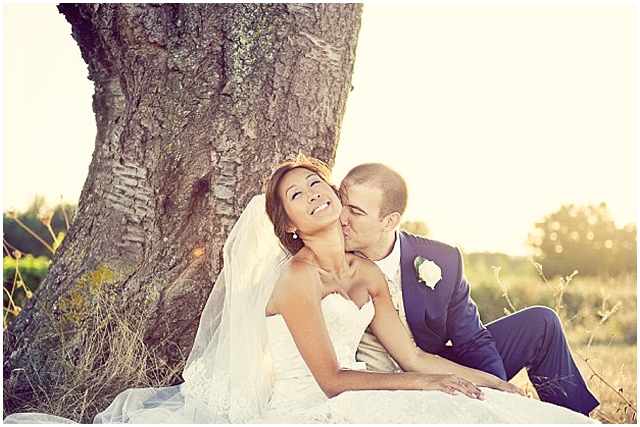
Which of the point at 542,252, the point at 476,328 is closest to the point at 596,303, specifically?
the point at 542,252

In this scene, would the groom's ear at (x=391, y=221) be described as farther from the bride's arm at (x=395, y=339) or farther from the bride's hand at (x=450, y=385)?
the bride's hand at (x=450, y=385)

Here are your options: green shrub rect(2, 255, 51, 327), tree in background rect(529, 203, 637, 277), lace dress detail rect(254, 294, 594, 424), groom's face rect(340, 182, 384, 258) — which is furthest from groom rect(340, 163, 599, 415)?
tree in background rect(529, 203, 637, 277)

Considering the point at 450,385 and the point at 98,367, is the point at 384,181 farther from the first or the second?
the point at 98,367

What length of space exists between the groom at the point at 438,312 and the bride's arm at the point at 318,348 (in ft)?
1.73

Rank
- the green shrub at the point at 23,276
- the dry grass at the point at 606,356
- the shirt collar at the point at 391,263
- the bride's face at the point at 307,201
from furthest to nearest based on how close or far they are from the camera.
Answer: the green shrub at the point at 23,276, the dry grass at the point at 606,356, the shirt collar at the point at 391,263, the bride's face at the point at 307,201

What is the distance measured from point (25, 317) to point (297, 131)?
86.0 inches

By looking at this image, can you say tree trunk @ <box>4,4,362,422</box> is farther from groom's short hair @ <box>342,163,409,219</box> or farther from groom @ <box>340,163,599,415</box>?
groom @ <box>340,163,599,415</box>

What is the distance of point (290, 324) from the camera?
3943 millimetres

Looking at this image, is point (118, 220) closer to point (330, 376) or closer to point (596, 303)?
point (330, 376)

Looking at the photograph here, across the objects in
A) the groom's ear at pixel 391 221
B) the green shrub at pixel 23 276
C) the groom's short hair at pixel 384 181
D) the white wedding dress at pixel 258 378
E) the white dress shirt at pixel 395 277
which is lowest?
the green shrub at pixel 23 276

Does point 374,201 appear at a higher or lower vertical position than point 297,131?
lower

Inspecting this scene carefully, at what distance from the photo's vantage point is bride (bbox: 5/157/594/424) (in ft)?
12.2

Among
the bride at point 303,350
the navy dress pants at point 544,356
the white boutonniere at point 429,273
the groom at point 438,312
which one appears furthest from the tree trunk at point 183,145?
the navy dress pants at point 544,356

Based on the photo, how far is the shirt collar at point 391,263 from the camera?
15.1ft
